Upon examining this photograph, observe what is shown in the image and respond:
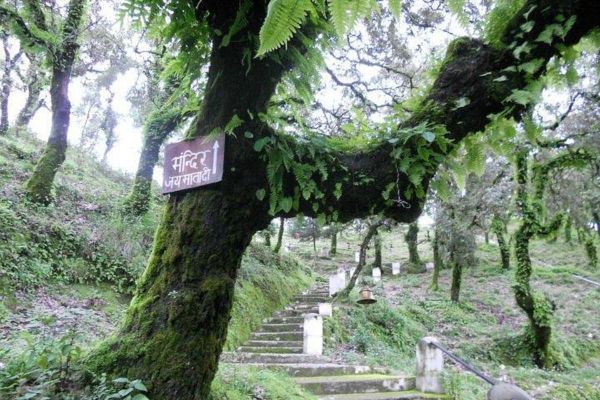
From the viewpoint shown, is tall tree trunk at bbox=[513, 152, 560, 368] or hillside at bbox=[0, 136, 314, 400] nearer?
hillside at bbox=[0, 136, 314, 400]

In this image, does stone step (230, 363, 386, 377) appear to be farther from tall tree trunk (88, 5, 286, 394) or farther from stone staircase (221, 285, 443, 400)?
tall tree trunk (88, 5, 286, 394)

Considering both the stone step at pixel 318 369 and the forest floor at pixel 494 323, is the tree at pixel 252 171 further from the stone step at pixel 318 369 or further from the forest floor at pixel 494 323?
the forest floor at pixel 494 323

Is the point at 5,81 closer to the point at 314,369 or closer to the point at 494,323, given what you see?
the point at 314,369

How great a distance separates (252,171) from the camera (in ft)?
8.54

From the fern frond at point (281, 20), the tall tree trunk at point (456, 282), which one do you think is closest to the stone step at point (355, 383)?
the fern frond at point (281, 20)

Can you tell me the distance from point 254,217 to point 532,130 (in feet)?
6.00

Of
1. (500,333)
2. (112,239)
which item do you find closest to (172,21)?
(112,239)

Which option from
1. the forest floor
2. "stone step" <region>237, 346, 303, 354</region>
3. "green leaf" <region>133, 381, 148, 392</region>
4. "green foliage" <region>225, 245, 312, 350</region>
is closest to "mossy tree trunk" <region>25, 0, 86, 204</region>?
"green foliage" <region>225, 245, 312, 350</region>

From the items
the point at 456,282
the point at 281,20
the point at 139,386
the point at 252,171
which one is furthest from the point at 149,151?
the point at 456,282

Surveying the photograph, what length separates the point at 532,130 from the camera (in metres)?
2.60

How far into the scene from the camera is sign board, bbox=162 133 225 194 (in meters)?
2.53

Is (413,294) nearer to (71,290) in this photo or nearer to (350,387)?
(350,387)

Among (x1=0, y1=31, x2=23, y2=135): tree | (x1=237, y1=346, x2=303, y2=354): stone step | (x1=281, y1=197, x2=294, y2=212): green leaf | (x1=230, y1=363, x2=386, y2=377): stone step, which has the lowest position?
(x1=230, y1=363, x2=386, y2=377): stone step

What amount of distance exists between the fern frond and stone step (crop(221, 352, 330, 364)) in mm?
6201
